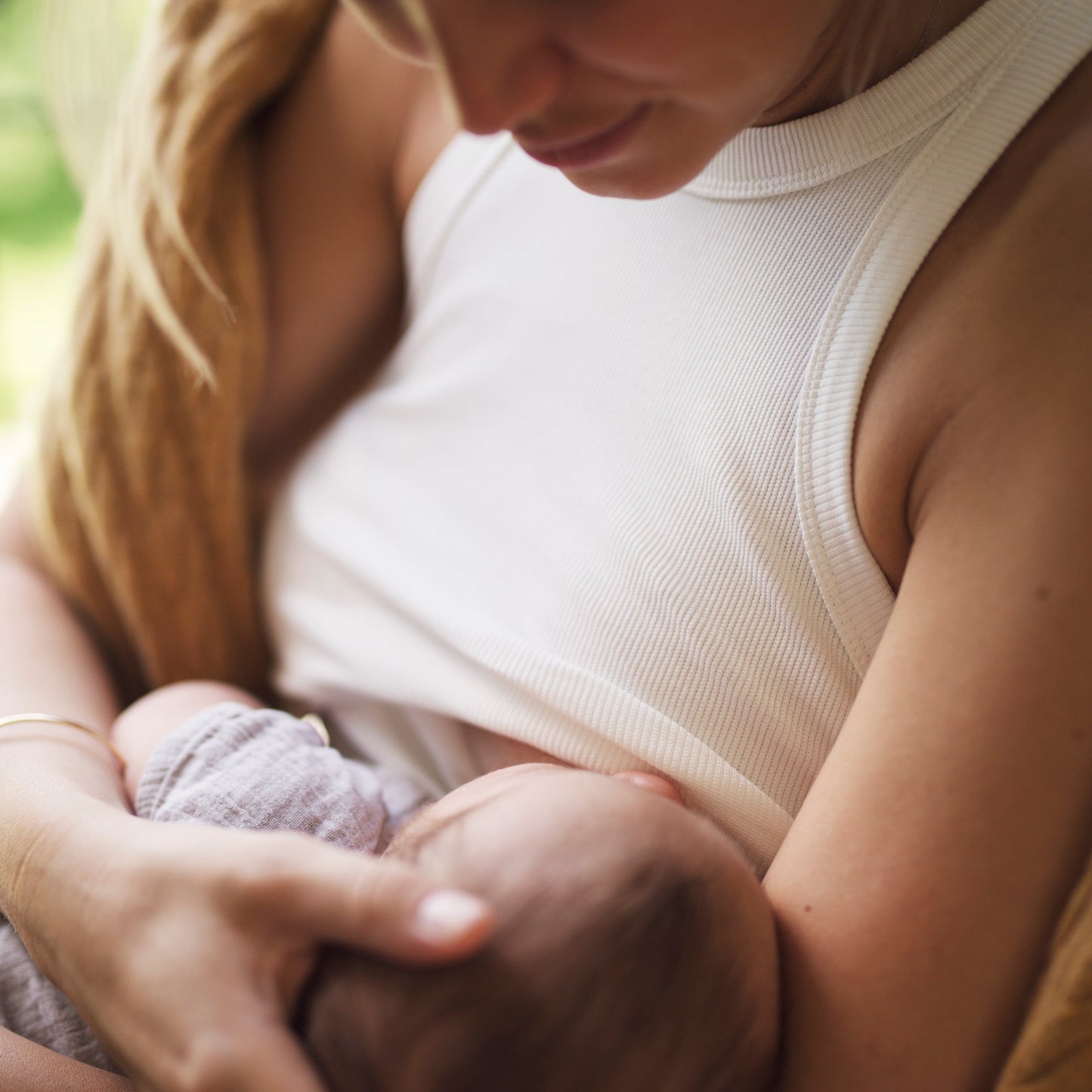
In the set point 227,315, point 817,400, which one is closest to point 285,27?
point 227,315

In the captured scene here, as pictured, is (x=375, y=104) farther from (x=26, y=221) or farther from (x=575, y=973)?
(x=26, y=221)

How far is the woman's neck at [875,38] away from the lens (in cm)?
55

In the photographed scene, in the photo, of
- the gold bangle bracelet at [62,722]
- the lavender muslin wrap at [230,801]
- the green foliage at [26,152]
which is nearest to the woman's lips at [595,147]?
the lavender muslin wrap at [230,801]

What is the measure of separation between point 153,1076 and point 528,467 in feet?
1.35

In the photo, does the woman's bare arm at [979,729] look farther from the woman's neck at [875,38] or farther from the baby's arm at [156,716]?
the baby's arm at [156,716]

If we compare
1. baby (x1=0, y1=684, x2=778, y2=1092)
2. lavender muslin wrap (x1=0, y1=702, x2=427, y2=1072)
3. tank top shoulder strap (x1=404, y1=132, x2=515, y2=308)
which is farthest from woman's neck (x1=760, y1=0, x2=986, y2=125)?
lavender muslin wrap (x1=0, y1=702, x2=427, y2=1072)

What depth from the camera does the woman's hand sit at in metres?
0.44

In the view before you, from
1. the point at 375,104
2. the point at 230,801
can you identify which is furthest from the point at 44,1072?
the point at 375,104

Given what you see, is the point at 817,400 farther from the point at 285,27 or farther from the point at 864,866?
the point at 285,27

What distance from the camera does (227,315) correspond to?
82 centimetres

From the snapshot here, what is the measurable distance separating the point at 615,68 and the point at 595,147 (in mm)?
52

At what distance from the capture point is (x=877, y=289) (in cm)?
54

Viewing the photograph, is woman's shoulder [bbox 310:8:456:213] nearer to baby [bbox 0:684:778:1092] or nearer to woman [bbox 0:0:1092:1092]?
woman [bbox 0:0:1092:1092]

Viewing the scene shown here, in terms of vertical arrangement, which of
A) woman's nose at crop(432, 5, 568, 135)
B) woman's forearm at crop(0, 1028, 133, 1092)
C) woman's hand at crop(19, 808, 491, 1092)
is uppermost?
woman's nose at crop(432, 5, 568, 135)
